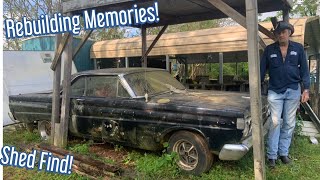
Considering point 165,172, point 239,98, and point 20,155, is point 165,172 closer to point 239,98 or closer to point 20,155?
point 239,98

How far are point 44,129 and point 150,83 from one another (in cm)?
265

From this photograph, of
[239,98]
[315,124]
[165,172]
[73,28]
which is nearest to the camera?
[165,172]

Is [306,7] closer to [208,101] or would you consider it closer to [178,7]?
[178,7]

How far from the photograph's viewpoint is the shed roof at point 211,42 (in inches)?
331

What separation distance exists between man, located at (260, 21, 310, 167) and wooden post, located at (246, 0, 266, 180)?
34.3 inches

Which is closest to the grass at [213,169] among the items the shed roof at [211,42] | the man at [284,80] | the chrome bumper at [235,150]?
the man at [284,80]

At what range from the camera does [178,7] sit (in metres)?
6.01

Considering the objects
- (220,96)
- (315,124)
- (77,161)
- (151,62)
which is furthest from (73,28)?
(151,62)

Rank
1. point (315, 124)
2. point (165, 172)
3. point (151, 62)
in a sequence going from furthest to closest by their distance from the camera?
point (151, 62), point (315, 124), point (165, 172)

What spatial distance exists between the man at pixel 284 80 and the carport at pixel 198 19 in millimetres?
673

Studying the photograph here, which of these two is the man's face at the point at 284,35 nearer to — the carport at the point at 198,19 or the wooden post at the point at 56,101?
the carport at the point at 198,19

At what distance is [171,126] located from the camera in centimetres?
427

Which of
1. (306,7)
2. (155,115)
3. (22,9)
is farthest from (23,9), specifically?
(306,7)

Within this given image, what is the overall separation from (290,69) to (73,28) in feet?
12.5
